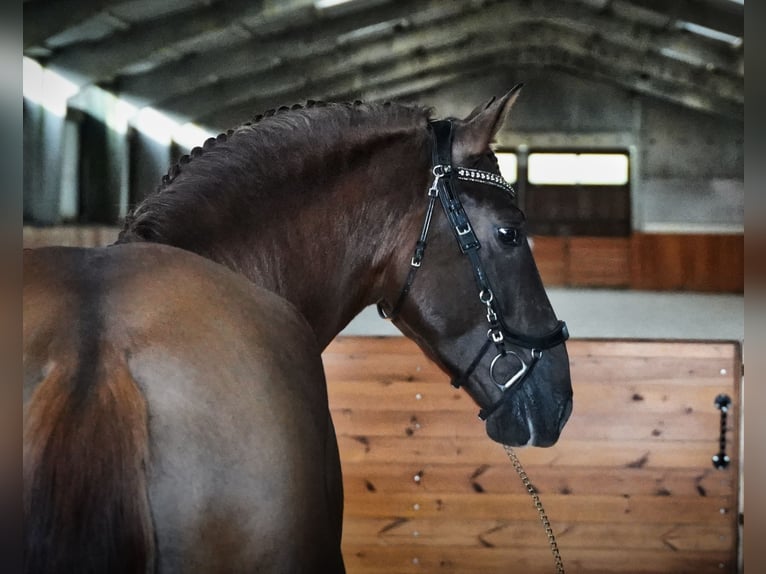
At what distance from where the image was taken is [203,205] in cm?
116

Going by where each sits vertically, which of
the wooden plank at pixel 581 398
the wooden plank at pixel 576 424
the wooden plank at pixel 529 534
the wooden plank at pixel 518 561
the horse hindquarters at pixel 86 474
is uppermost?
the horse hindquarters at pixel 86 474

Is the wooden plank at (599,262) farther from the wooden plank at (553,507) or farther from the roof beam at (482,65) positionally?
the wooden plank at (553,507)

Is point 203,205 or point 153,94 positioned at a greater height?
point 153,94

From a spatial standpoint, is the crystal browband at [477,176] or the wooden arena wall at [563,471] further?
the wooden arena wall at [563,471]

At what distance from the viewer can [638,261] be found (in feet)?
32.1

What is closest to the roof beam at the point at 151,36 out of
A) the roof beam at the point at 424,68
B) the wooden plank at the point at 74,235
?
the roof beam at the point at 424,68

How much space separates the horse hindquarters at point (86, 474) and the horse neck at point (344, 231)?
584 millimetres

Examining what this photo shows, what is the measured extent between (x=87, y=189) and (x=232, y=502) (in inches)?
276

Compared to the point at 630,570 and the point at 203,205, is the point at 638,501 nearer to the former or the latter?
the point at 630,570

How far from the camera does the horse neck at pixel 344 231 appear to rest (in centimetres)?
130

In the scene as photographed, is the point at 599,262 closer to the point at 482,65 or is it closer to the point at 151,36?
the point at 482,65

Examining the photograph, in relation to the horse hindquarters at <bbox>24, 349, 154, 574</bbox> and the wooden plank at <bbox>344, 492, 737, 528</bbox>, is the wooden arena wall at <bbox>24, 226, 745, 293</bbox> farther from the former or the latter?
the horse hindquarters at <bbox>24, 349, 154, 574</bbox>

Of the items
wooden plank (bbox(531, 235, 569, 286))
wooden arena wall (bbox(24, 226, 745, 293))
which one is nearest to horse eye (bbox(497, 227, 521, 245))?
wooden arena wall (bbox(24, 226, 745, 293))

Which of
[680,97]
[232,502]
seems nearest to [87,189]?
[232,502]
